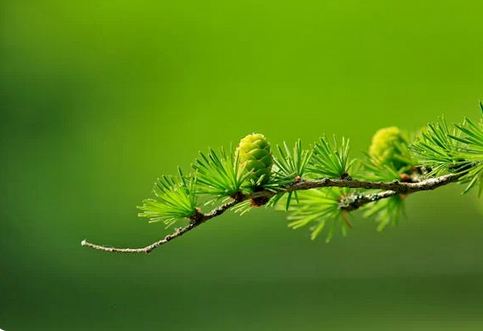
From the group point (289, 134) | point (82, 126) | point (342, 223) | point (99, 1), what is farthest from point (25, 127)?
point (342, 223)

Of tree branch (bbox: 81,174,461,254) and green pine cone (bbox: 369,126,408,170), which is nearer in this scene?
tree branch (bbox: 81,174,461,254)

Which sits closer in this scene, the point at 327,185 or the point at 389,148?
the point at 327,185

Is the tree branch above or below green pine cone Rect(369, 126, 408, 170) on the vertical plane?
below

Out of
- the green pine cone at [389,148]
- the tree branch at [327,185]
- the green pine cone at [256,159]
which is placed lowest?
the tree branch at [327,185]

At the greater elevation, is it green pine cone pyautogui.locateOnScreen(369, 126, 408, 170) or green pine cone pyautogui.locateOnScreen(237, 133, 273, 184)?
green pine cone pyautogui.locateOnScreen(369, 126, 408, 170)

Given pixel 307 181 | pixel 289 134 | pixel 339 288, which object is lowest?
pixel 307 181

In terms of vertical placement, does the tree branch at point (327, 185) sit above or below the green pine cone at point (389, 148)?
below

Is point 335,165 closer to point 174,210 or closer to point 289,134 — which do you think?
point 174,210

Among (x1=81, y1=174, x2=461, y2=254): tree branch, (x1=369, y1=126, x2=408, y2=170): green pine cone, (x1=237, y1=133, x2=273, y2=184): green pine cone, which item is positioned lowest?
(x1=81, y1=174, x2=461, y2=254): tree branch
